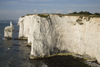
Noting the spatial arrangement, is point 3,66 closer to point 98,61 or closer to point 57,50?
point 57,50

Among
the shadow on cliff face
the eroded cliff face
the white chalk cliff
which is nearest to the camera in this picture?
the shadow on cliff face

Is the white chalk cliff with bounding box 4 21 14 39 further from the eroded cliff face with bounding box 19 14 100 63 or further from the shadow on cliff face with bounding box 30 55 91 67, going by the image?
the shadow on cliff face with bounding box 30 55 91 67

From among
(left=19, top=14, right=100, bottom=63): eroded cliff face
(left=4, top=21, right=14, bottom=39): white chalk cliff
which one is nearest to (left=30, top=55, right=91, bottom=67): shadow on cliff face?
(left=19, top=14, right=100, bottom=63): eroded cliff face

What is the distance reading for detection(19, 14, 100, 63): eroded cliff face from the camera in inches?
871

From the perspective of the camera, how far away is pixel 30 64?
20.6 m

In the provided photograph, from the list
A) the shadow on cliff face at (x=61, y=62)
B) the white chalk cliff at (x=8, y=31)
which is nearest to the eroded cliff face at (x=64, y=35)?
the shadow on cliff face at (x=61, y=62)

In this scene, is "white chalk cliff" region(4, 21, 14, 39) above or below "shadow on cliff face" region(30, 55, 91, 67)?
above

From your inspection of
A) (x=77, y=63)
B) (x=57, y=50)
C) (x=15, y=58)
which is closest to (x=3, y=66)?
(x=15, y=58)

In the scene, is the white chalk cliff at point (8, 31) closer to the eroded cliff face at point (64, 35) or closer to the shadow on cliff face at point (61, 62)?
the eroded cliff face at point (64, 35)

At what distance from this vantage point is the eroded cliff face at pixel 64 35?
2212 centimetres

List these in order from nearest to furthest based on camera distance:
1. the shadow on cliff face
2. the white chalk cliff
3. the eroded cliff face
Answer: the shadow on cliff face → the eroded cliff face → the white chalk cliff

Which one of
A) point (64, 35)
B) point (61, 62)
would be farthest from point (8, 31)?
point (61, 62)

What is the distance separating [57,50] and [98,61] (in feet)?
32.4

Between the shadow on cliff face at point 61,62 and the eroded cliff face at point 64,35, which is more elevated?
the eroded cliff face at point 64,35
